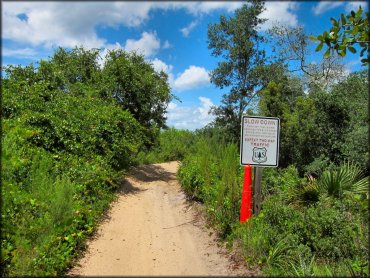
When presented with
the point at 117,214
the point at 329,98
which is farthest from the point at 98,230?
the point at 329,98

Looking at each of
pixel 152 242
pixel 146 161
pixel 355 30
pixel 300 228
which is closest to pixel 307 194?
pixel 300 228

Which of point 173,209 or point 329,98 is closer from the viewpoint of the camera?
point 173,209

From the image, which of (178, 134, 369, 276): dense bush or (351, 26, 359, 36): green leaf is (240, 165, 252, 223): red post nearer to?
(178, 134, 369, 276): dense bush

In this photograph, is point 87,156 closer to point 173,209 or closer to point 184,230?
point 173,209

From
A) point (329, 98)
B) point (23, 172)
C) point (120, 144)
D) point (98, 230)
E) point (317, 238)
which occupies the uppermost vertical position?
point (329, 98)

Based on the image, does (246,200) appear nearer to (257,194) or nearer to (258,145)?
(257,194)

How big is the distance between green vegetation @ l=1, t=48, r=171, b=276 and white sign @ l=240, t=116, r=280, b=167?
10.1ft

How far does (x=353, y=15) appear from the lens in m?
4.54

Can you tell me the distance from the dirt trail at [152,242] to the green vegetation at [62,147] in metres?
0.40

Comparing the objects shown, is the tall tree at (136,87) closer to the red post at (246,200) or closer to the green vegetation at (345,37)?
the red post at (246,200)

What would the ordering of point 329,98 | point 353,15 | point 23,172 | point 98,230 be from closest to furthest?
point 353,15, point 23,172, point 98,230, point 329,98

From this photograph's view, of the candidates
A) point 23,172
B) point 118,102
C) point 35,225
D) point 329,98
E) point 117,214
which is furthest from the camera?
point 118,102

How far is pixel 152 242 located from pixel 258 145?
2650 millimetres

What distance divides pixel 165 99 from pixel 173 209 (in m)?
6.77
